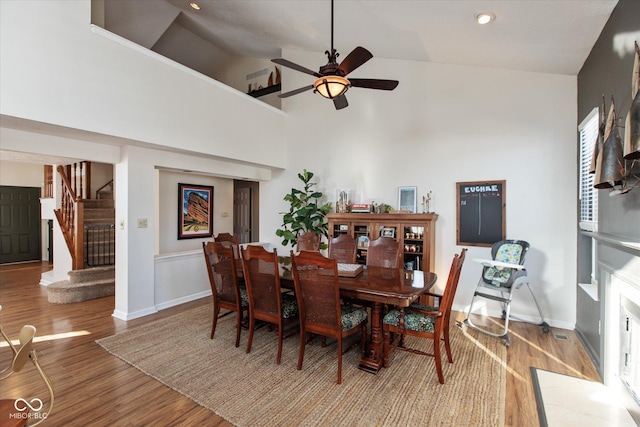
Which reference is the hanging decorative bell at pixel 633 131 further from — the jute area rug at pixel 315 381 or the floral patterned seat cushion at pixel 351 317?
the floral patterned seat cushion at pixel 351 317

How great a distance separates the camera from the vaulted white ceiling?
278 cm

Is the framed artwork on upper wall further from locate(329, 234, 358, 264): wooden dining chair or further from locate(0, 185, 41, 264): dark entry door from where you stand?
locate(0, 185, 41, 264): dark entry door

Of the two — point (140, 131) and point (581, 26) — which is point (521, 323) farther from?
point (140, 131)

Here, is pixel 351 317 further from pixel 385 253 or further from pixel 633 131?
pixel 633 131

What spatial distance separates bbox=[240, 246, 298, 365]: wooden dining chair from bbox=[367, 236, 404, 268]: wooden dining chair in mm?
1167

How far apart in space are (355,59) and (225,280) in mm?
2504

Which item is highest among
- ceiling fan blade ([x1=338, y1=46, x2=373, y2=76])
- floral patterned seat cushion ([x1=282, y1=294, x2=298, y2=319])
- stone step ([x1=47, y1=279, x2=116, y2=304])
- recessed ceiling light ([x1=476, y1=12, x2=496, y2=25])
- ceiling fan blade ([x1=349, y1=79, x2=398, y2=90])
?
recessed ceiling light ([x1=476, y1=12, x2=496, y2=25])

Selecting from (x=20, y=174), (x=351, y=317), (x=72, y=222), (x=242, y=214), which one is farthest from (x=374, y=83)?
(x=20, y=174)

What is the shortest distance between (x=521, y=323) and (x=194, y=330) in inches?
159

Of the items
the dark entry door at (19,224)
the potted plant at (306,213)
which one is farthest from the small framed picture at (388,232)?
the dark entry door at (19,224)

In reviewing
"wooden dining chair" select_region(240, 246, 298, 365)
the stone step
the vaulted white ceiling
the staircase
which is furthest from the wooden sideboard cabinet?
the staircase

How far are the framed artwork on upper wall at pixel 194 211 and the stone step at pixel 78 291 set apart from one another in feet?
4.48

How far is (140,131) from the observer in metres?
3.76

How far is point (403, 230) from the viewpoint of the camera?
4.54 metres
